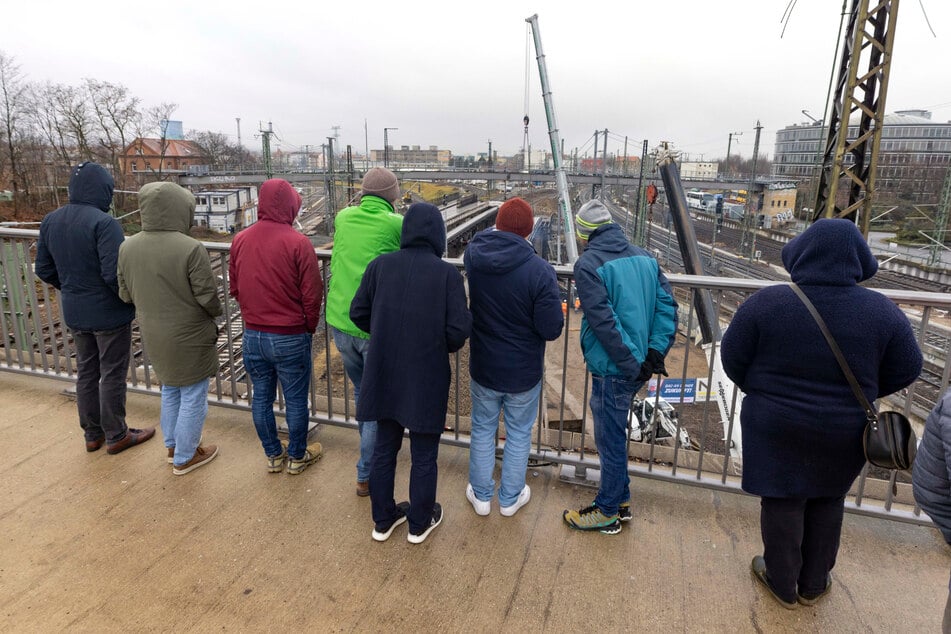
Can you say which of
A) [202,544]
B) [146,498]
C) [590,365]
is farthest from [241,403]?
[590,365]

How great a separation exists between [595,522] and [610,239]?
1416 millimetres

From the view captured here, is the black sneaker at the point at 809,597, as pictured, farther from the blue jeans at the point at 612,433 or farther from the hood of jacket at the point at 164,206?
the hood of jacket at the point at 164,206

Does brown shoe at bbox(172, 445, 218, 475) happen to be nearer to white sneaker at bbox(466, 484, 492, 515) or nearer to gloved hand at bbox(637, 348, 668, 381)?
white sneaker at bbox(466, 484, 492, 515)

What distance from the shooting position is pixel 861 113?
12.4 metres

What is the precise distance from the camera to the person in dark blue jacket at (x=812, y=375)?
1.91 metres

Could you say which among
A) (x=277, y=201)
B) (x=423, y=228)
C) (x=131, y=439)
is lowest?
(x=131, y=439)

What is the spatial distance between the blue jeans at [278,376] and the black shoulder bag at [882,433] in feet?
8.00

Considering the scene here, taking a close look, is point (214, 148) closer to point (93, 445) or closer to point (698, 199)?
point (698, 199)

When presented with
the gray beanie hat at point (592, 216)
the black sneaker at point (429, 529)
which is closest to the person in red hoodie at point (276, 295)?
the black sneaker at point (429, 529)

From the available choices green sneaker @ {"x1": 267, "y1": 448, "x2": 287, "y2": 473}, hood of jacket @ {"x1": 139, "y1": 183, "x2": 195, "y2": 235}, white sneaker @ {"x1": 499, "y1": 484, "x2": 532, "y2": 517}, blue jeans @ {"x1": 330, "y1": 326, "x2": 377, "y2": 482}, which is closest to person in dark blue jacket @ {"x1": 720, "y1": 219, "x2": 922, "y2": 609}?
white sneaker @ {"x1": 499, "y1": 484, "x2": 532, "y2": 517}

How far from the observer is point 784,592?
2287 millimetres

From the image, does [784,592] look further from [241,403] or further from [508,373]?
[241,403]

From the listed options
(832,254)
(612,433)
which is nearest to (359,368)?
(612,433)

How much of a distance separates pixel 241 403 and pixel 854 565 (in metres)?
3.80
